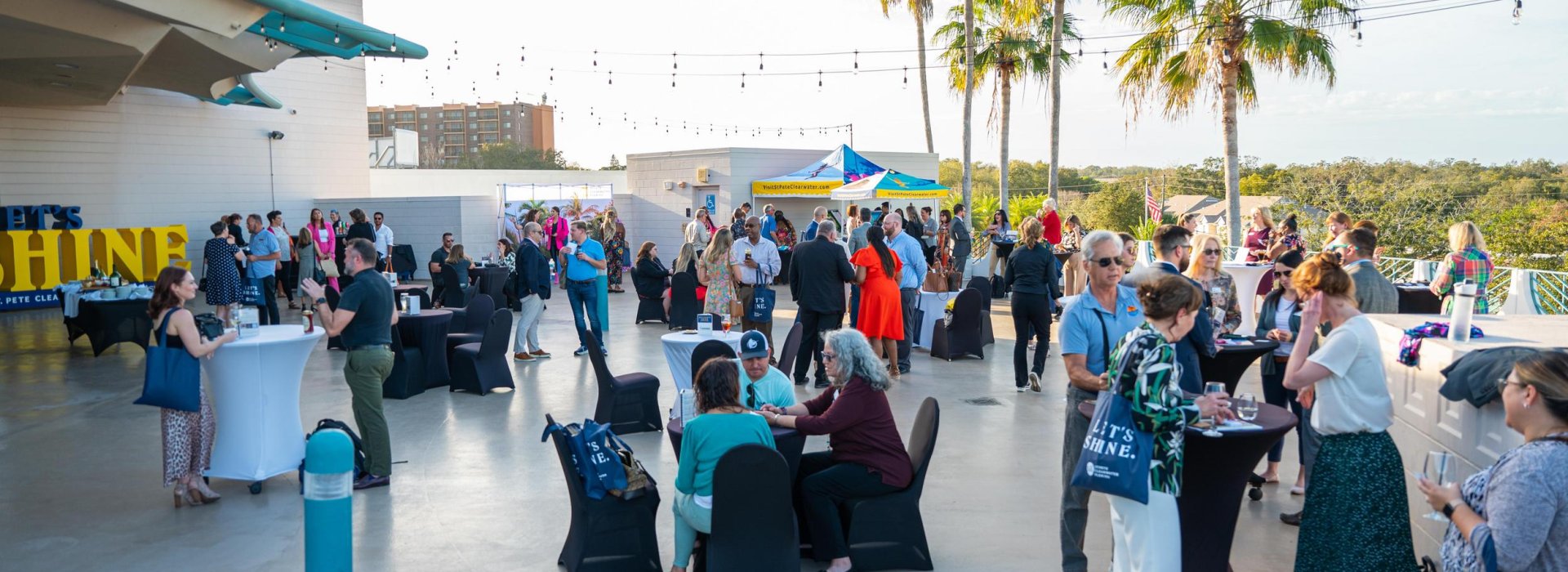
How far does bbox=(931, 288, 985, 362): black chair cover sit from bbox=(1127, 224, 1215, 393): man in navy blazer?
4497 millimetres

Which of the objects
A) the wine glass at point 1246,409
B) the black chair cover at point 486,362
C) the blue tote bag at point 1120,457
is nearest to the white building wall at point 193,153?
the black chair cover at point 486,362

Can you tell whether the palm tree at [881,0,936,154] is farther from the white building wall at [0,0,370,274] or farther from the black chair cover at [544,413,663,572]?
the black chair cover at [544,413,663,572]

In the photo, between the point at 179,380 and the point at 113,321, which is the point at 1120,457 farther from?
the point at 113,321

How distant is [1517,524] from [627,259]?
18.7 m

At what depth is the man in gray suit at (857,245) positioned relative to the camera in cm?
994

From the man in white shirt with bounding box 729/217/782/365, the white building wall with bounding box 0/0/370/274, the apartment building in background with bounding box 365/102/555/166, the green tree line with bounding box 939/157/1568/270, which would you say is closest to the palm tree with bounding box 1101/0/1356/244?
the green tree line with bounding box 939/157/1568/270

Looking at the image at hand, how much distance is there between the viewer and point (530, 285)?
33.9 ft

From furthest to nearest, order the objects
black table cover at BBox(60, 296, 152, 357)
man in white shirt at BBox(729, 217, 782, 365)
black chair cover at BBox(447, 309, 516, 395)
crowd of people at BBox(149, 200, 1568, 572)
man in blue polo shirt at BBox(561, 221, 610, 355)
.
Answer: black table cover at BBox(60, 296, 152, 357)
man in blue polo shirt at BBox(561, 221, 610, 355)
man in white shirt at BBox(729, 217, 782, 365)
black chair cover at BBox(447, 309, 516, 395)
crowd of people at BBox(149, 200, 1568, 572)

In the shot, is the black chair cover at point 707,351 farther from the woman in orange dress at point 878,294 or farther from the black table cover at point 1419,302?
the black table cover at point 1419,302

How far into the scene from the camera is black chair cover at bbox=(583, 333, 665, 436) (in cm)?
748

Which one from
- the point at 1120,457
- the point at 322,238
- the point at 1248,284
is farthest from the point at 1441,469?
the point at 322,238

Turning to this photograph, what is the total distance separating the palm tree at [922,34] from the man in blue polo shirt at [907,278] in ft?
49.0

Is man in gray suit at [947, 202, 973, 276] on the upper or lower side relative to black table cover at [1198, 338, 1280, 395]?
upper

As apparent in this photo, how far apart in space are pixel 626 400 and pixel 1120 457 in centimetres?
472
